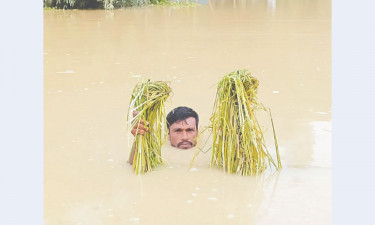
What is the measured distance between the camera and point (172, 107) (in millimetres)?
4406

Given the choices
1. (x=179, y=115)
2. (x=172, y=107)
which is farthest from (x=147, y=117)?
(x=172, y=107)

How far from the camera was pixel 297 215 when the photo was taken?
105 inches

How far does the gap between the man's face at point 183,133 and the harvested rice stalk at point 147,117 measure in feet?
0.96

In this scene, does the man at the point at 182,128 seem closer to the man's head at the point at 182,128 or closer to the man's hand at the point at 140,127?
the man's head at the point at 182,128

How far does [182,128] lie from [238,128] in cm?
53

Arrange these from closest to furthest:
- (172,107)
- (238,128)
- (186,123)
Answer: (238,128) < (186,123) < (172,107)

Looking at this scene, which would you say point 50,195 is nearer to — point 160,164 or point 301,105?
point 160,164

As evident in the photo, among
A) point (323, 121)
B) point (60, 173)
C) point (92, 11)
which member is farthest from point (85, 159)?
point (92, 11)

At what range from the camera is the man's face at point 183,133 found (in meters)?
3.48

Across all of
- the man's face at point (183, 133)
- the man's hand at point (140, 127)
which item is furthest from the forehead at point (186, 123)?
the man's hand at point (140, 127)

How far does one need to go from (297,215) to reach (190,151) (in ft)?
3.34

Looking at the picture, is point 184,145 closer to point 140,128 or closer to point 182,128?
point 182,128

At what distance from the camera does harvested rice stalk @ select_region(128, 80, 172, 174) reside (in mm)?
3098

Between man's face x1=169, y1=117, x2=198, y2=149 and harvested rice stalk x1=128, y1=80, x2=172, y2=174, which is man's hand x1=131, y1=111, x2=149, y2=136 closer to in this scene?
harvested rice stalk x1=128, y1=80, x2=172, y2=174
